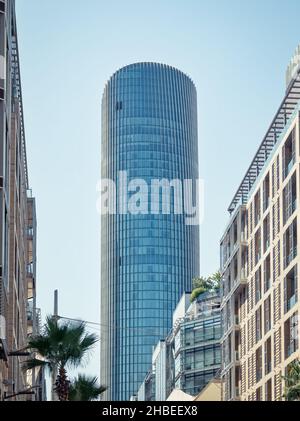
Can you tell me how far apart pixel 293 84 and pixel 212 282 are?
86.9 meters

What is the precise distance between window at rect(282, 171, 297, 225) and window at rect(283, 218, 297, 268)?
1086 millimetres

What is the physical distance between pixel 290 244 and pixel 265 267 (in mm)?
10261

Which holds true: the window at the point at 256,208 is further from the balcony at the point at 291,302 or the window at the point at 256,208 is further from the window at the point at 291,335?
the window at the point at 291,335

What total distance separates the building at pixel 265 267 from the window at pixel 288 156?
2.9 inches

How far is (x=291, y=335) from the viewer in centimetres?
8038

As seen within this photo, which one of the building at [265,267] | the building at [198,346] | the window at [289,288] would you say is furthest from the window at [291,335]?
the building at [198,346]

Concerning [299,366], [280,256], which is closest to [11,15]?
[299,366]

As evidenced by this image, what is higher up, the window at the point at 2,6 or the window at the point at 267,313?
the window at the point at 2,6

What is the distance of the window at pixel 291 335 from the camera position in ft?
257

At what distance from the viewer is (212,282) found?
548ft

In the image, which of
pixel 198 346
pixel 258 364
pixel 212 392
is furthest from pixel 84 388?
pixel 198 346

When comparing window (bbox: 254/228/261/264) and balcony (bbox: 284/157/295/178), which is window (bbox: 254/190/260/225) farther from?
balcony (bbox: 284/157/295/178)

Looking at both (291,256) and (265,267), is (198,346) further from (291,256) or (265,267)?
(291,256)
